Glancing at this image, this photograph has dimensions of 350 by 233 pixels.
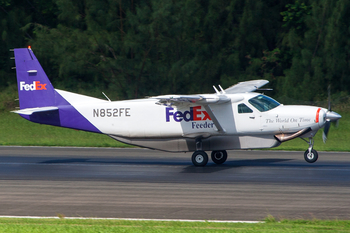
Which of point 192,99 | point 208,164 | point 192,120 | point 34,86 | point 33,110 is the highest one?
point 34,86

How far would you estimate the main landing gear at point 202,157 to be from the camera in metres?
15.3

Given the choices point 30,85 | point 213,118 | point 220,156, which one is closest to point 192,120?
point 213,118

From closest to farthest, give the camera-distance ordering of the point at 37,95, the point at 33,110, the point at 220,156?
1. the point at 220,156
2. the point at 33,110
3. the point at 37,95

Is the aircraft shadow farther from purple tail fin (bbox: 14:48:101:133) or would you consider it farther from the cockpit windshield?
the cockpit windshield

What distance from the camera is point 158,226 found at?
25.0ft

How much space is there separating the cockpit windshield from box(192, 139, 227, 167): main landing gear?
2.12 metres

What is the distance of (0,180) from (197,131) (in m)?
6.52

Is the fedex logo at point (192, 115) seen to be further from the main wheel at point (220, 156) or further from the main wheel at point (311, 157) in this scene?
the main wheel at point (311, 157)

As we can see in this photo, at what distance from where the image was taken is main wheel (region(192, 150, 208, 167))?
50.2ft

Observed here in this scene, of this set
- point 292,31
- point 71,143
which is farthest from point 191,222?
point 292,31

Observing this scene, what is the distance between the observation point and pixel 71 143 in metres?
23.0

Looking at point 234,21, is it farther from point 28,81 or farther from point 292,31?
point 28,81

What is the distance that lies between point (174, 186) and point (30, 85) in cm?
810

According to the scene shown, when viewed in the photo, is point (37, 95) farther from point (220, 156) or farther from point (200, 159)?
point (220, 156)
